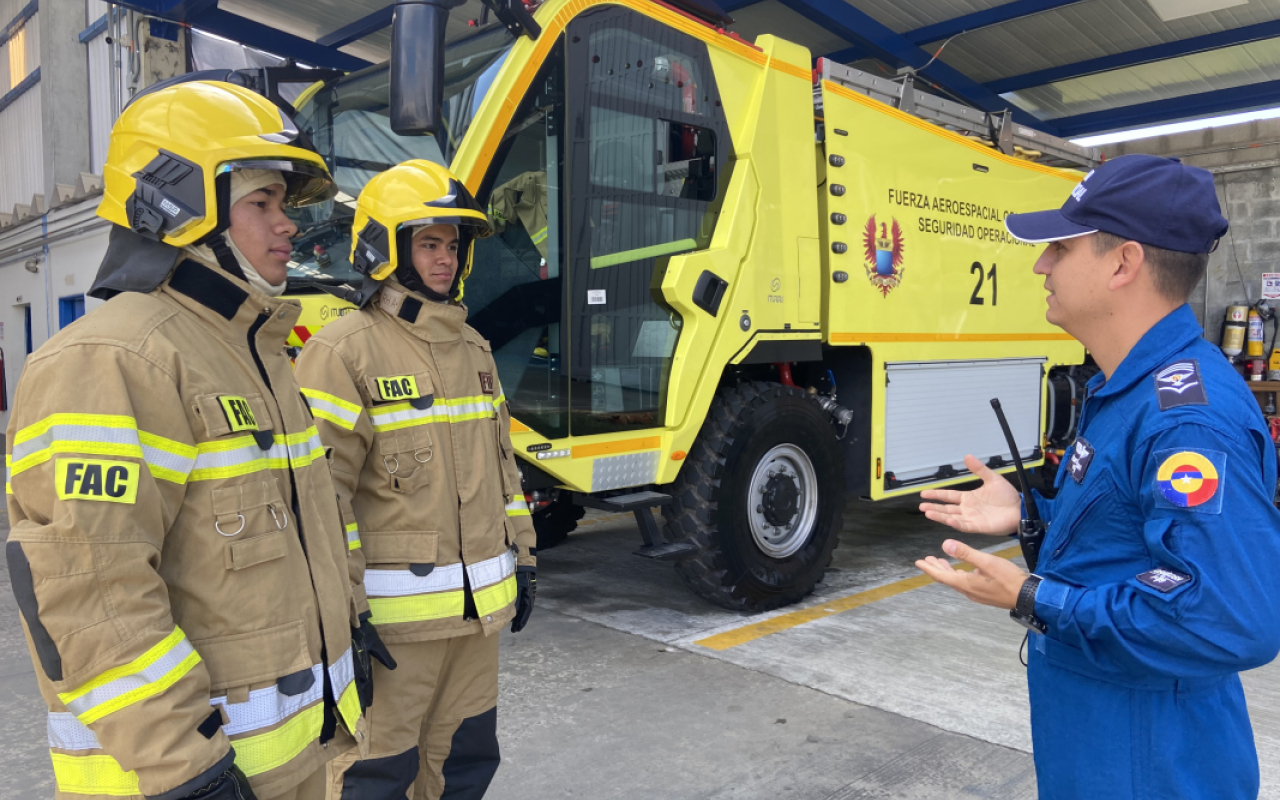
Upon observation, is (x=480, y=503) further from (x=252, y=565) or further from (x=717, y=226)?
A: (x=717, y=226)

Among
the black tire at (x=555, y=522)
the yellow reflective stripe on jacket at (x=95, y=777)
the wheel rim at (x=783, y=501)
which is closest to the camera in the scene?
the yellow reflective stripe on jacket at (x=95, y=777)

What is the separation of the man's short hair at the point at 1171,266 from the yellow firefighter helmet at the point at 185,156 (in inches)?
57.2

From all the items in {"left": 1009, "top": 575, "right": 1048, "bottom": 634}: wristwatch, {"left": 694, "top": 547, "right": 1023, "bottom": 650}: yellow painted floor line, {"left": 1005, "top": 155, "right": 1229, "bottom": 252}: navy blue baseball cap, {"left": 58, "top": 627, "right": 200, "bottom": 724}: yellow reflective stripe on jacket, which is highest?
{"left": 1005, "top": 155, "right": 1229, "bottom": 252}: navy blue baseball cap

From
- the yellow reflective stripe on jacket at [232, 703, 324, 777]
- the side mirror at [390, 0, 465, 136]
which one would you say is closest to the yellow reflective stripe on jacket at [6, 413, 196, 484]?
the yellow reflective stripe on jacket at [232, 703, 324, 777]

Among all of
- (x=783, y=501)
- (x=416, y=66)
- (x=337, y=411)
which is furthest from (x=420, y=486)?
(x=783, y=501)

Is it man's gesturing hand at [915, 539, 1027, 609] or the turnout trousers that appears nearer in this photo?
man's gesturing hand at [915, 539, 1027, 609]

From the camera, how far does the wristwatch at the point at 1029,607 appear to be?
1420 millimetres

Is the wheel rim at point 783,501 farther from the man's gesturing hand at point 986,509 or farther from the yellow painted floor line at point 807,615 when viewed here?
the man's gesturing hand at point 986,509

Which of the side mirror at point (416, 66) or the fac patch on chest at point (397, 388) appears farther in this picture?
the side mirror at point (416, 66)

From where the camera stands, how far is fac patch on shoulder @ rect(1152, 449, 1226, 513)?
127 centimetres

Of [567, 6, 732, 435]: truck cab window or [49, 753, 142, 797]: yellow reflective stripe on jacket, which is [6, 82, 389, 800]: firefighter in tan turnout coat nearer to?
[49, 753, 142, 797]: yellow reflective stripe on jacket

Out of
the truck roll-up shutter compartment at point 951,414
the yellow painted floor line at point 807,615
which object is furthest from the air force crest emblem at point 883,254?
the yellow painted floor line at point 807,615

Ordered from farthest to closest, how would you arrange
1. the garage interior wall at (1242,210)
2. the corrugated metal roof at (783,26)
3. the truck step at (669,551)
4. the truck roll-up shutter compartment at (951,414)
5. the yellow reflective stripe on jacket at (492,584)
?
the garage interior wall at (1242,210) → the corrugated metal roof at (783,26) → the truck roll-up shutter compartment at (951,414) → the truck step at (669,551) → the yellow reflective stripe on jacket at (492,584)

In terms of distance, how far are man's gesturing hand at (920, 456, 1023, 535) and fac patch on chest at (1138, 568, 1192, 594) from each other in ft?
1.65
